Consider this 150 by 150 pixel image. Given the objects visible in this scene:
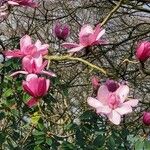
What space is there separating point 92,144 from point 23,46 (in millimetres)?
521

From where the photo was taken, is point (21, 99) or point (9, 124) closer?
point (21, 99)

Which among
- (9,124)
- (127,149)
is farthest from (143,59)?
(9,124)

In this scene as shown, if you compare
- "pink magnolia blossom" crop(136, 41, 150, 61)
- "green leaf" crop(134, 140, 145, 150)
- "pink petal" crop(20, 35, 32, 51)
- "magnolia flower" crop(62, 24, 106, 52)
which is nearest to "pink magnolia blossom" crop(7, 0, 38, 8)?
"pink petal" crop(20, 35, 32, 51)

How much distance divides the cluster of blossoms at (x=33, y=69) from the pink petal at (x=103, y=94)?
143 millimetres

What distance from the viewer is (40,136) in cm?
178

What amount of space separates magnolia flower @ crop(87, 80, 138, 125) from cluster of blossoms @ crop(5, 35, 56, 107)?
140 mm

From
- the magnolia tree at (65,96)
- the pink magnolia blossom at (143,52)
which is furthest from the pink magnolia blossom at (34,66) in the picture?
the pink magnolia blossom at (143,52)

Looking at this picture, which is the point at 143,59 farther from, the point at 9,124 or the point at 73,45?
the point at 9,124

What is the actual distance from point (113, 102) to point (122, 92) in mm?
44

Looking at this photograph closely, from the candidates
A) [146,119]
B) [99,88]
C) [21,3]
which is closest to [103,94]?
[99,88]

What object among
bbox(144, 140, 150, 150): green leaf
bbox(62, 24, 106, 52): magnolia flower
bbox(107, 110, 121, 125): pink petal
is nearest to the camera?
bbox(107, 110, 121, 125): pink petal

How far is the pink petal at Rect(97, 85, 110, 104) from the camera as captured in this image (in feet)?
4.64

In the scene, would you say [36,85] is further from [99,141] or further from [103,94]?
[99,141]

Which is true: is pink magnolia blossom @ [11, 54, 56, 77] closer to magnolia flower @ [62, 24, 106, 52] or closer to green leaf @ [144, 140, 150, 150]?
magnolia flower @ [62, 24, 106, 52]
